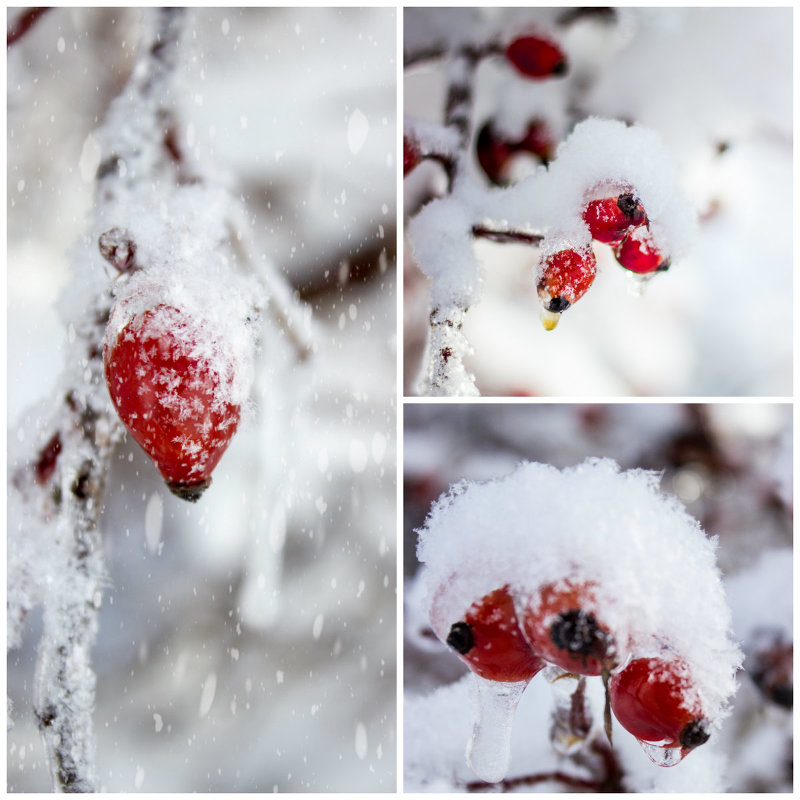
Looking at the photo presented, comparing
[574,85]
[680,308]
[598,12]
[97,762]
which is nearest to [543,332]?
[680,308]

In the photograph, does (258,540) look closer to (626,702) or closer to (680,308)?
(626,702)

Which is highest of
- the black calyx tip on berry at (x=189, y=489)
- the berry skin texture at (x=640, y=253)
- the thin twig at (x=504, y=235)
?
the thin twig at (x=504, y=235)

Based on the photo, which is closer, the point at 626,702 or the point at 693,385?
the point at 626,702

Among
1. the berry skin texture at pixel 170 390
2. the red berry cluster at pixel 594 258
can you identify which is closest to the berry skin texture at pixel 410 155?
the red berry cluster at pixel 594 258

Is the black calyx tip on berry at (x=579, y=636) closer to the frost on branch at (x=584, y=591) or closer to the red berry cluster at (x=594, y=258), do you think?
the frost on branch at (x=584, y=591)

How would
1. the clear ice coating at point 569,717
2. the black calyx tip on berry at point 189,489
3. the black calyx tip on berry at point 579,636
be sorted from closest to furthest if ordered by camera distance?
the black calyx tip on berry at point 579,636
the black calyx tip on berry at point 189,489
the clear ice coating at point 569,717

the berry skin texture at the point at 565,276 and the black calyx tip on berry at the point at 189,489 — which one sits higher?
the berry skin texture at the point at 565,276

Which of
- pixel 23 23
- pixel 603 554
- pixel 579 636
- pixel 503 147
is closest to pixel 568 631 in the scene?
pixel 579 636

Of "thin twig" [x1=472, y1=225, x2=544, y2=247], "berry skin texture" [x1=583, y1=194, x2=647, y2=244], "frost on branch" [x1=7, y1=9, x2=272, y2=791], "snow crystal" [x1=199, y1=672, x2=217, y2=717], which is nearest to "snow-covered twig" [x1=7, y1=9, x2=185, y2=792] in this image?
"frost on branch" [x1=7, y1=9, x2=272, y2=791]

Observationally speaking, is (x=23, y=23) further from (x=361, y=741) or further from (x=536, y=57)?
(x=361, y=741)
